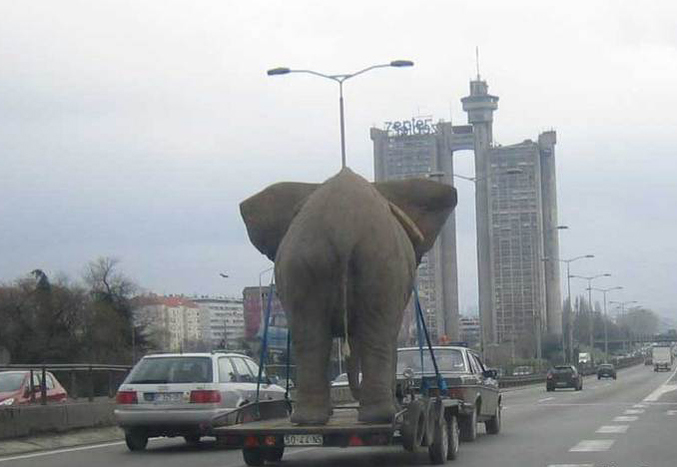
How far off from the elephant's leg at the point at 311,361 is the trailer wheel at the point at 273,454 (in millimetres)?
1818

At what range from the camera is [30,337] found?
252ft

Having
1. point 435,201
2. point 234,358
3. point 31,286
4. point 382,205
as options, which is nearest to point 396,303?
point 382,205

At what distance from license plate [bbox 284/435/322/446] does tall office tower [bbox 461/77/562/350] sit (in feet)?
225

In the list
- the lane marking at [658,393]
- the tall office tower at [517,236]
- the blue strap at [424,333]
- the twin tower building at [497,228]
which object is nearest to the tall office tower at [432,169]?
the twin tower building at [497,228]

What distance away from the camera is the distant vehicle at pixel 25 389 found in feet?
82.8

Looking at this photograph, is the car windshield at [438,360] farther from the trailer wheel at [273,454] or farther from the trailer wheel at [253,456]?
the trailer wheel at [253,456]

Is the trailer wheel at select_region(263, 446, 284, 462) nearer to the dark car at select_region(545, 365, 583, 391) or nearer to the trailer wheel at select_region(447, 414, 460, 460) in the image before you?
the trailer wheel at select_region(447, 414, 460, 460)

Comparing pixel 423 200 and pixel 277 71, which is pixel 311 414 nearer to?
pixel 423 200

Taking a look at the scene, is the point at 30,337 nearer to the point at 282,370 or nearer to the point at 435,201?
the point at 282,370

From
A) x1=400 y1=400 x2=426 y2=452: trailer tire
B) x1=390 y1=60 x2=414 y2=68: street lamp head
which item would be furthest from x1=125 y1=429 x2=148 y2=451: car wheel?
x1=390 y1=60 x2=414 y2=68: street lamp head

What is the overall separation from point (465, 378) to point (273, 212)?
527 cm

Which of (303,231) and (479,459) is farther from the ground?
(303,231)

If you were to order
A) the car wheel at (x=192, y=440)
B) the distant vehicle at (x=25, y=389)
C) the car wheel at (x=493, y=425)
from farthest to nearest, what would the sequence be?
the distant vehicle at (x=25, y=389), the car wheel at (x=493, y=425), the car wheel at (x=192, y=440)

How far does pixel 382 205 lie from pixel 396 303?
51.3 inches
